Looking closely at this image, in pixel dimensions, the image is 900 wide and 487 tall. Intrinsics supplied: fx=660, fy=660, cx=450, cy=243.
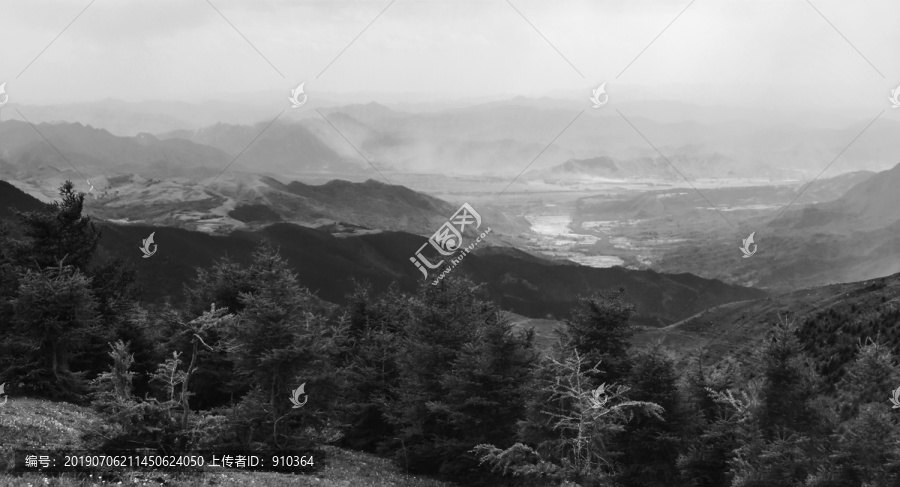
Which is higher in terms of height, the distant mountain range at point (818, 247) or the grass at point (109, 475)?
the distant mountain range at point (818, 247)

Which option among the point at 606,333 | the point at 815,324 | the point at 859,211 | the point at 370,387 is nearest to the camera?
the point at 606,333

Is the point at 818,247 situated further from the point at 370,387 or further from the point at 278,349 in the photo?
the point at 278,349

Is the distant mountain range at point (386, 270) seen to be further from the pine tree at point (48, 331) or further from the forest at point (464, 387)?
the pine tree at point (48, 331)

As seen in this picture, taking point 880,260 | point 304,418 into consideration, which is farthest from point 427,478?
point 880,260

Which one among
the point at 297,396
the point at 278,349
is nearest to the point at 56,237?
the point at 278,349

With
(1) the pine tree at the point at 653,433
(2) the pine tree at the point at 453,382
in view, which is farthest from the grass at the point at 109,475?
(1) the pine tree at the point at 653,433

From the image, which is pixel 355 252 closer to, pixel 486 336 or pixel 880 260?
pixel 486 336
